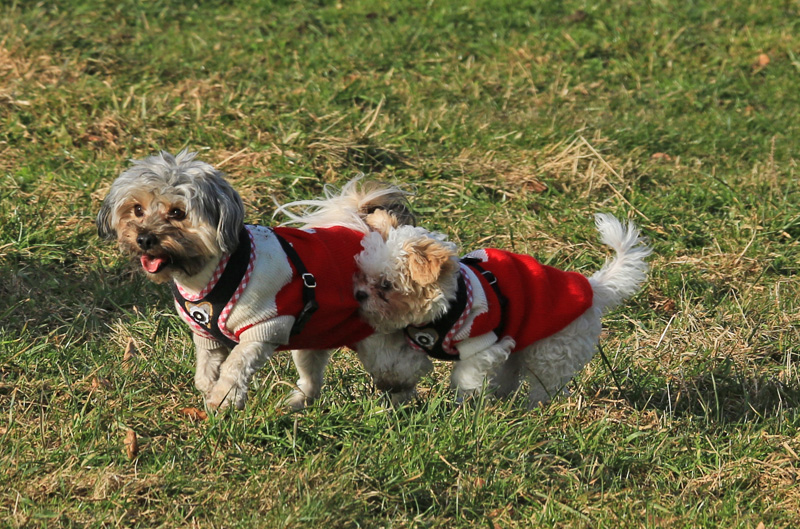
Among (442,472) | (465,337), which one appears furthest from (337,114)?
(442,472)

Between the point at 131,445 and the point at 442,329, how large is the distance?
1415 millimetres

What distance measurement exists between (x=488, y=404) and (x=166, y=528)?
1.56 meters

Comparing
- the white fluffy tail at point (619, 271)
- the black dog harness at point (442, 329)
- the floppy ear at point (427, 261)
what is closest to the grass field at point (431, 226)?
the black dog harness at point (442, 329)

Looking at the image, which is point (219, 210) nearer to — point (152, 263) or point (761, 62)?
point (152, 263)

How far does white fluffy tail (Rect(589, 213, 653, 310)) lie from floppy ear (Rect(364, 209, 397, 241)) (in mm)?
1060

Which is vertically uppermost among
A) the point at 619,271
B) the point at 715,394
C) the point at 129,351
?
the point at 619,271

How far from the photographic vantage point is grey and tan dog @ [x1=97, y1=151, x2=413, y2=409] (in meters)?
3.96

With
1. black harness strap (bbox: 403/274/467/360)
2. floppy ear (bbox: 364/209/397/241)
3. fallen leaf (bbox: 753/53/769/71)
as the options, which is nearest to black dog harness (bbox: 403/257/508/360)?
black harness strap (bbox: 403/274/467/360)

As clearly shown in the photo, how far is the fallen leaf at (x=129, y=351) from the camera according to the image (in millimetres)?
4879

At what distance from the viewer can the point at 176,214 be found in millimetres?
4008

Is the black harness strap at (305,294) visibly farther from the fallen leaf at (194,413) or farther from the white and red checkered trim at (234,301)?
the fallen leaf at (194,413)

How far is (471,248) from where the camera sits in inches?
253

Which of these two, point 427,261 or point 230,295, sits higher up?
point 427,261

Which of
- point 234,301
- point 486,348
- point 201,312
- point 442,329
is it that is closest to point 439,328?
point 442,329
